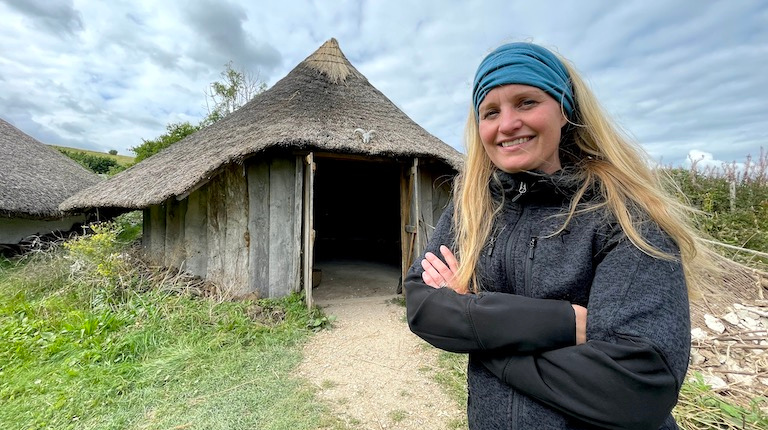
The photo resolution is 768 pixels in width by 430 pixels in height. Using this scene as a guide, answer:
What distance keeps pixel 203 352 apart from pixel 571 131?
11.6ft

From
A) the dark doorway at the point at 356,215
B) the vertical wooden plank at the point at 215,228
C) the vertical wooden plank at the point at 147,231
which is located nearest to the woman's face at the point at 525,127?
the vertical wooden plank at the point at 215,228

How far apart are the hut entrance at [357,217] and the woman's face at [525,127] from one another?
6901mm

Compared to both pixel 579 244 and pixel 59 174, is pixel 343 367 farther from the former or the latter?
pixel 59 174

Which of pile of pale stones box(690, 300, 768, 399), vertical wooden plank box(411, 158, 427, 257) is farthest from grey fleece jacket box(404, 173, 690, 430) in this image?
vertical wooden plank box(411, 158, 427, 257)

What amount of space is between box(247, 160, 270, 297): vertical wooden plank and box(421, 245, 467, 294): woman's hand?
13.1ft

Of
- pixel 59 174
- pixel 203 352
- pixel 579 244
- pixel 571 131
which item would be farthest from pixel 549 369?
pixel 59 174

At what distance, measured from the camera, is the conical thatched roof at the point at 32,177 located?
7.08 meters

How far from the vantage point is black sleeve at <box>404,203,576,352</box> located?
81cm

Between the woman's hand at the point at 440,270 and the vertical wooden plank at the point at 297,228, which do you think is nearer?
the woman's hand at the point at 440,270

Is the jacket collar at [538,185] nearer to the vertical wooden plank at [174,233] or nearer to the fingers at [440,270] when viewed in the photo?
the fingers at [440,270]

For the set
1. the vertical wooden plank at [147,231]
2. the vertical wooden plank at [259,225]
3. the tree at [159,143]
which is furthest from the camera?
the tree at [159,143]

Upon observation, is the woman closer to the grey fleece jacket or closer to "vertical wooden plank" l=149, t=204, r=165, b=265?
the grey fleece jacket

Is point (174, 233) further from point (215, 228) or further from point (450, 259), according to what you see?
point (450, 259)

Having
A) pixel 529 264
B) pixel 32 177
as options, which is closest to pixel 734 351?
pixel 529 264
